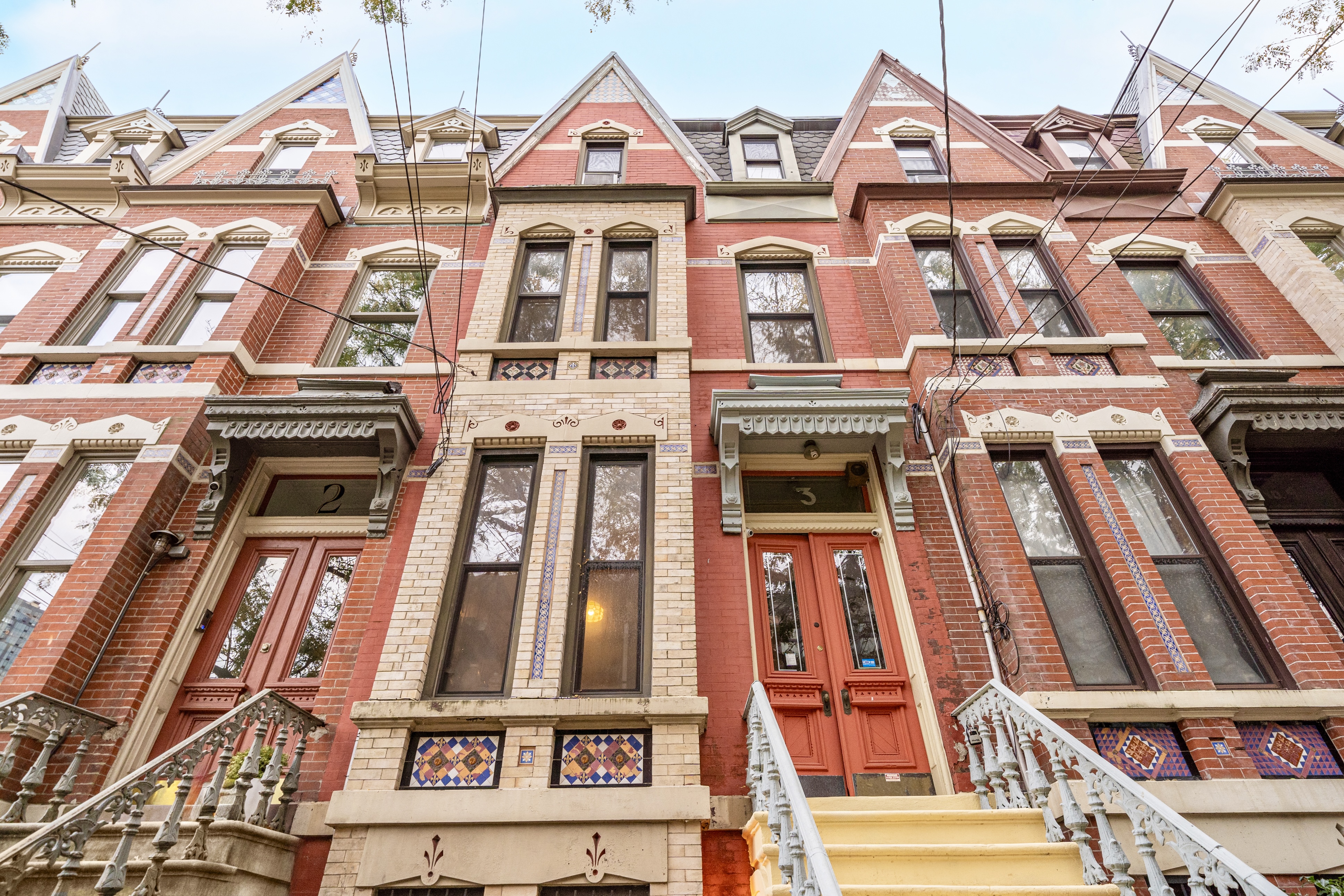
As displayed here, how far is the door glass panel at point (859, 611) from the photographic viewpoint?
6.81 meters

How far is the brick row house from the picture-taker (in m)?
5.31

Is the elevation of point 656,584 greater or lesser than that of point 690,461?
lesser

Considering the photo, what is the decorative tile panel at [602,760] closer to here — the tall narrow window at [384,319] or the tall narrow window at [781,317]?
the tall narrow window at [781,317]

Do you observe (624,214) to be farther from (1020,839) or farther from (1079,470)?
(1020,839)

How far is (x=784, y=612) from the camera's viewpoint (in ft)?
23.3

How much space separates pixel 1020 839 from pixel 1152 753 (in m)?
1.78

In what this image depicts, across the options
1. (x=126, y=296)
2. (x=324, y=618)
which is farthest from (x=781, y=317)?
(x=126, y=296)

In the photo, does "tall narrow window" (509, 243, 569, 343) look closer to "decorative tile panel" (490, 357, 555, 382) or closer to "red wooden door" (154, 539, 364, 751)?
"decorative tile panel" (490, 357, 555, 382)

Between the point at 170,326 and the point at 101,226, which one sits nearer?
the point at 170,326

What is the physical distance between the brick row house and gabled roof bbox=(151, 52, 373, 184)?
130 mm

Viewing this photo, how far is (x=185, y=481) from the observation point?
25.3ft

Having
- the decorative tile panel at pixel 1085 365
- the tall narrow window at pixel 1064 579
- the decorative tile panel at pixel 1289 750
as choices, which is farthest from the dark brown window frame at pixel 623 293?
the decorative tile panel at pixel 1289 750

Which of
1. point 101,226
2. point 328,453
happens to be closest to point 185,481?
point 328,453

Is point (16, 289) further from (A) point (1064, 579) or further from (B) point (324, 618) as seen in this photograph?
(A) point (1064, 579)
